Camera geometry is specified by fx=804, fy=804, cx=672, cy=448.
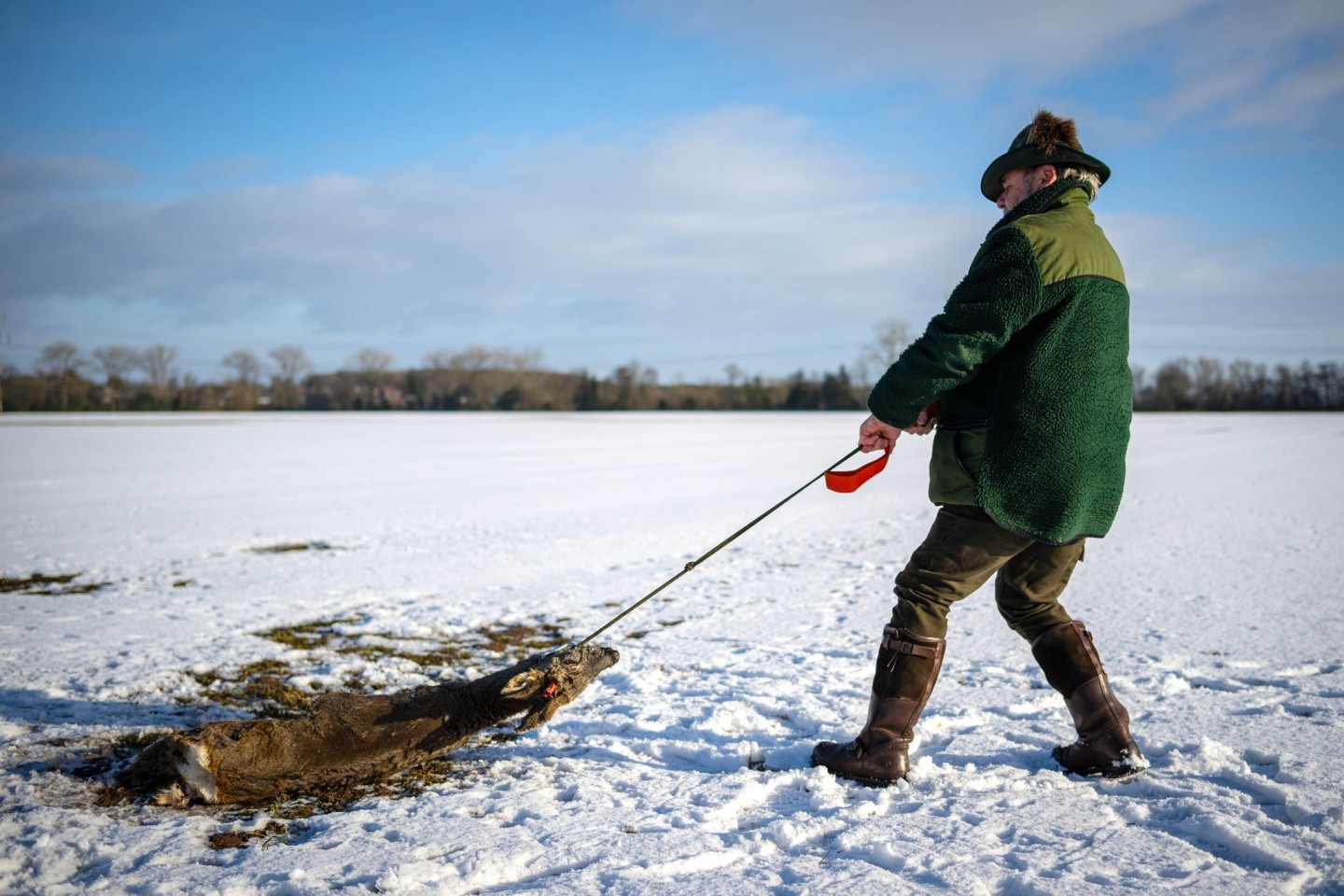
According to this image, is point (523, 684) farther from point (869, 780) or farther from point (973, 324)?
point (973, 324)

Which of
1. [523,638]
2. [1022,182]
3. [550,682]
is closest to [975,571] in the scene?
[1022,182]

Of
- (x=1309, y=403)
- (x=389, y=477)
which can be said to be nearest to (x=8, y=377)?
(x=389, y=477)

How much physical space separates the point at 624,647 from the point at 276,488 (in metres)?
10.3

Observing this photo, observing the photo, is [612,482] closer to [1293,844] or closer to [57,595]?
[57,595]


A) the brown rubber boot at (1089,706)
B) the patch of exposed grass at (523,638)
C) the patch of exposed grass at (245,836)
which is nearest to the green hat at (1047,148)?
the brown rubber boot at (1089,706)

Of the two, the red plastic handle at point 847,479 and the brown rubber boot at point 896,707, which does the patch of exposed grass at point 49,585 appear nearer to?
the red plastic handle at point 847,479

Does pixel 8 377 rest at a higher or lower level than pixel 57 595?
higher

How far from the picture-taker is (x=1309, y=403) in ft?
249

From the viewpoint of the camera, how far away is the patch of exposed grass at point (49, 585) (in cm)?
580

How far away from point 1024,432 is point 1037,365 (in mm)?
214

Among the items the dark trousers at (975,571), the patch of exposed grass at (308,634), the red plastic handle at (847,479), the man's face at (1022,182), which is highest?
→ the man's face at (1022,182)

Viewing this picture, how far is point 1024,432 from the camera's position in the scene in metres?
2.53

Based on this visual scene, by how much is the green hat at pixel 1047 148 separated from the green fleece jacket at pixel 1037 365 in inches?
4.0

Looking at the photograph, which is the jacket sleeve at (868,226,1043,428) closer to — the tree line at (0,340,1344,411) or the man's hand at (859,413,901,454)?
the man's hand at (859,413,901,454)
